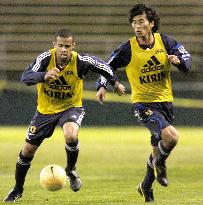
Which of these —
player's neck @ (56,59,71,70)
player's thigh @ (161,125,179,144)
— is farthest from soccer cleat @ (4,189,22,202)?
player's thigh @ (161,125,179,144)

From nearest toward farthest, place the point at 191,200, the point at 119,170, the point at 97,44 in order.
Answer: the point at 191,200
the point at 119,170
the point at 97,44

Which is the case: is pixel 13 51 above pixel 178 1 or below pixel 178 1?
below

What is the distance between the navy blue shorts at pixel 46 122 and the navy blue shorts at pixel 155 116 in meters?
0.67

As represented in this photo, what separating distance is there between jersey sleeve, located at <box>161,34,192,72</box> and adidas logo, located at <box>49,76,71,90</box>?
47.1 inches

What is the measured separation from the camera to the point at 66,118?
9.19m

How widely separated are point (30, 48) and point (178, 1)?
4922mm

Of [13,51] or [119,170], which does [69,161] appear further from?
[13,51]

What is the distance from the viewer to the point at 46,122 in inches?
364

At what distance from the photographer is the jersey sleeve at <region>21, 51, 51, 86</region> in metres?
8.77

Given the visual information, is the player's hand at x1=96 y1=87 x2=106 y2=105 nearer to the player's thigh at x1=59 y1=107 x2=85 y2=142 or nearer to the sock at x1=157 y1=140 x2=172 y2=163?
the player's thigh at x1=59 y1=107 x2=85 y2=142

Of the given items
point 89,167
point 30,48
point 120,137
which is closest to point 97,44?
point 30,48

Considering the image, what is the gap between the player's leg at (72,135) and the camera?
29.6ft

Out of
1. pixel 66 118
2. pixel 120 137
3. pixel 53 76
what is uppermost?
pixel 53 76

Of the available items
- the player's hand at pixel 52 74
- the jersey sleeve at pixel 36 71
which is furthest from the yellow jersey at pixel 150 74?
the player's hand at pixel 52 74
